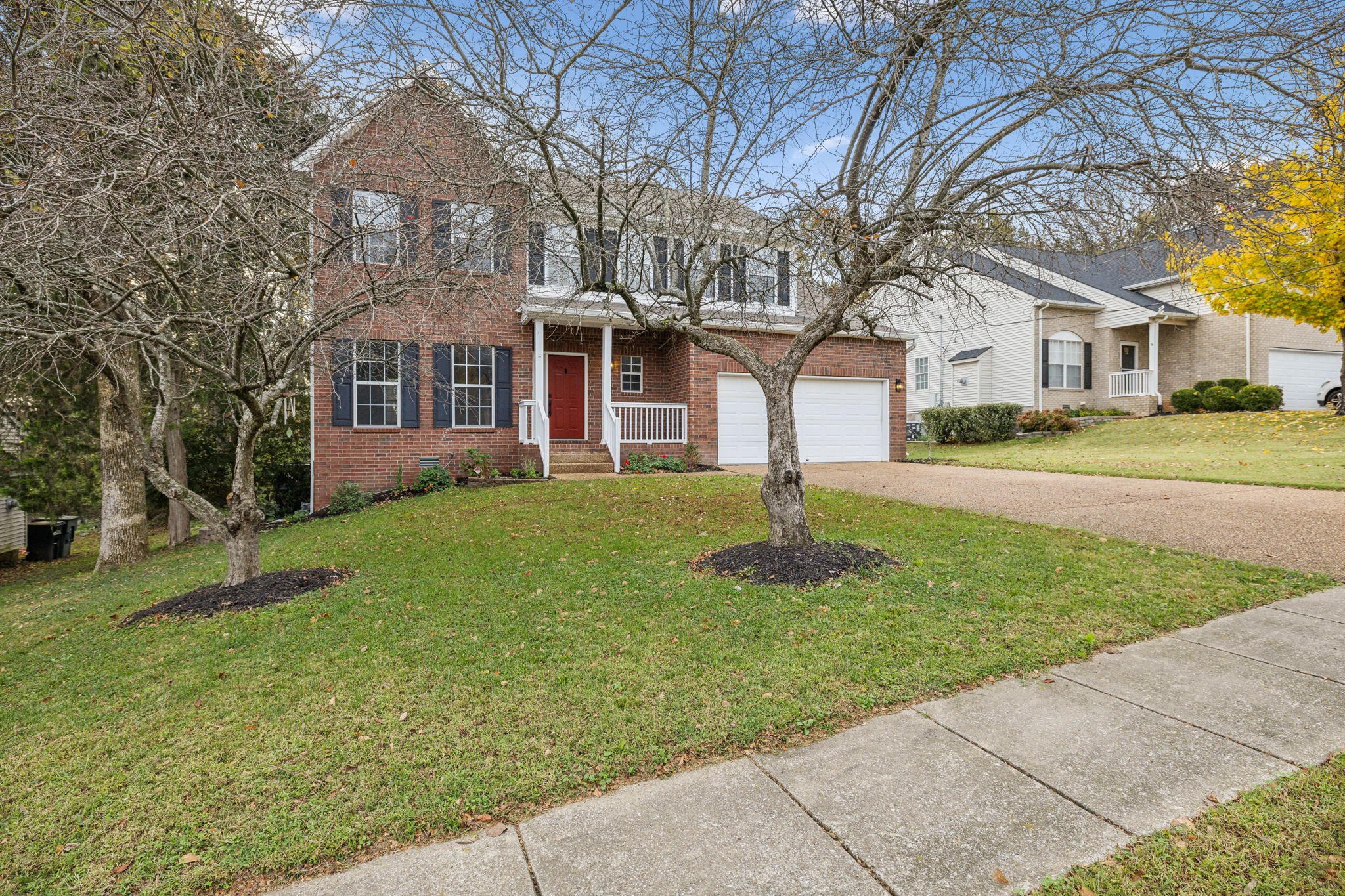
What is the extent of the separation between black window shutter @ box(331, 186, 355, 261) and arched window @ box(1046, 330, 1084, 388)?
836 inches

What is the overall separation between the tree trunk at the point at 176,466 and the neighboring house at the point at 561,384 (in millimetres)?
2006

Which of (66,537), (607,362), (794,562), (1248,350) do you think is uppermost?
(1248,350)

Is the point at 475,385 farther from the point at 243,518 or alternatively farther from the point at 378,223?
the point at 243,518

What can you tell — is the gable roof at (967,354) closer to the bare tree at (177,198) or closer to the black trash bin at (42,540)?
the bare tree at (177,198)

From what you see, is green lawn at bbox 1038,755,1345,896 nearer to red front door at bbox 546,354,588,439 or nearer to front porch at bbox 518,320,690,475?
front porch at bbox 518,320,690,475

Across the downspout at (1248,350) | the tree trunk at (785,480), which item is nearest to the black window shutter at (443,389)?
the tree trunk at (785,480)

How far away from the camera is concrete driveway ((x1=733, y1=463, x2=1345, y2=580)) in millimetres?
5688

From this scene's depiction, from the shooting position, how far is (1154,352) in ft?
63.1

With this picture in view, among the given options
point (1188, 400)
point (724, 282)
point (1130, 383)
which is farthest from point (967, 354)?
point (724, 282)

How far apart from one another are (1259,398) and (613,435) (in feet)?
59.8

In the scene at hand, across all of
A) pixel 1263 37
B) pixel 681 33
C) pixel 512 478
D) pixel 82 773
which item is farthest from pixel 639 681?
pixel 512 478

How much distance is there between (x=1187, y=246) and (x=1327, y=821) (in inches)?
163

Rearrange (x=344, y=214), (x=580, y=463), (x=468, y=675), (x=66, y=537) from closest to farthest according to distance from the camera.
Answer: (x=468, y=675)
(x=344, y=214)
(x=580, y=463)
(x=66, y=537)

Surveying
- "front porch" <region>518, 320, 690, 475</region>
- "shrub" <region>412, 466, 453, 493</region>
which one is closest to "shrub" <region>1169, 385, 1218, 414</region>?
"front porch" <region>518, 320, 690, 475</region>
